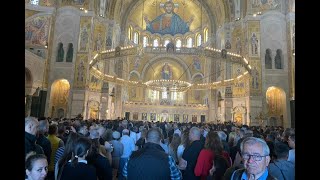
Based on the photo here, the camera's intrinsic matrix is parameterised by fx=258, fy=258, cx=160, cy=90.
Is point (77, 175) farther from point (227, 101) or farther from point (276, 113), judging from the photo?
point (227, 101)

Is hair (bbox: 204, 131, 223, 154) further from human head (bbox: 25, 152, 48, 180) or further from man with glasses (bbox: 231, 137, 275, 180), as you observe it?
human head (bbox: 25, 152, 48, 180)

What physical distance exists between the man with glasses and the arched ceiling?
29191 millimetres

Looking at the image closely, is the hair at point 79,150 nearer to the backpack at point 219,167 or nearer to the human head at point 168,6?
the backpack at point 219,167

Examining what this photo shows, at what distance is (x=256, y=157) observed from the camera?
2377mm

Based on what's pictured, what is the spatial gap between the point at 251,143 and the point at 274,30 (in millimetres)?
24035

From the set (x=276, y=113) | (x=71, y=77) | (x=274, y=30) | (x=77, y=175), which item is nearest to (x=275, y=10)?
(x=274, y=30)

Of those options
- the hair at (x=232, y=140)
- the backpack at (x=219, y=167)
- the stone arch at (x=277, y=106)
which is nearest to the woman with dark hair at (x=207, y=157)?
the backpack at (x=219, y=167)

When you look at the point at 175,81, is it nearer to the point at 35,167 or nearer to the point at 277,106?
the point at 277,106

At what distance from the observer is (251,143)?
8.15 feet

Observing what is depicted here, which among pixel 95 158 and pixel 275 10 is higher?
pixel 275 10

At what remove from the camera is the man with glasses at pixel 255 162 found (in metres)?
2.34

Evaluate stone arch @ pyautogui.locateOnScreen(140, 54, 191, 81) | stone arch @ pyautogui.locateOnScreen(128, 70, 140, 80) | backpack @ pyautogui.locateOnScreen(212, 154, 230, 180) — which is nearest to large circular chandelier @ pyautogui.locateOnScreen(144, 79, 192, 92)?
stone arch @ pyautogui.locateOnScreen(128, 70, 140, 80)

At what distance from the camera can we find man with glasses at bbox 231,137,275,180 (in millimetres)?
2336
